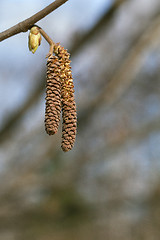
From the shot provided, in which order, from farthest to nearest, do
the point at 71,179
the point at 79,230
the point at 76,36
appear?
the point at 79,230, the point at 71,179, the point at 76,36

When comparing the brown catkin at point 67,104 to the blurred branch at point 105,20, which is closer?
the brown catkin at point 67,104

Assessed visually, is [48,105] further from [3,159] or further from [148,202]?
[148,202]

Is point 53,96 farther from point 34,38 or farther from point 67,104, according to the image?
point 34,38

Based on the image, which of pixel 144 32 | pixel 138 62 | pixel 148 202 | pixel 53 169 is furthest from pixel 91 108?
pixel 148 202

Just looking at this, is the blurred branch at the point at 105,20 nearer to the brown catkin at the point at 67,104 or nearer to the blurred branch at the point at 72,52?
the blurred branch at the point at 72,52

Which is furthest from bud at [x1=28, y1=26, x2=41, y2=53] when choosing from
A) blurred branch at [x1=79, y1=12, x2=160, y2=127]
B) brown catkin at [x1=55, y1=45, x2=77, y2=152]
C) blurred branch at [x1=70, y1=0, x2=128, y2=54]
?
blurred branch at [x1=79, y1=12, x2=160, y2=127]

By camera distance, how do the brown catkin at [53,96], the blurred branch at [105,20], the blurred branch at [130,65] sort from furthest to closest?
the blurred branch at [130,65] → the blurred branch at [105,20] → the brown catkin at [53,96]

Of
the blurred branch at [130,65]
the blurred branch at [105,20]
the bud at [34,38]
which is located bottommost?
the bud at [34,38]

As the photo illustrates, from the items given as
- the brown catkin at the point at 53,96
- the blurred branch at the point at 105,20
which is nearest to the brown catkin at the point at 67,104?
the brown catkin at the point at 53,96
